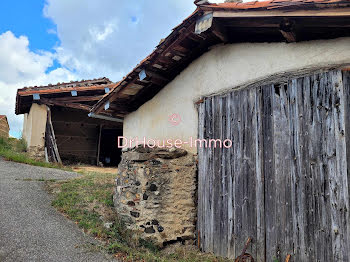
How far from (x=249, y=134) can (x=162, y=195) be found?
70.4 inches

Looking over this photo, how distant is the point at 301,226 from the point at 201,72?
2933 millimetres

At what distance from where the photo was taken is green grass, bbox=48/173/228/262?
14.2ft

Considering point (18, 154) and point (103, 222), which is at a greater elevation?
point (18, 154)

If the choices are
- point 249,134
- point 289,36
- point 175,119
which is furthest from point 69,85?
point 289,36

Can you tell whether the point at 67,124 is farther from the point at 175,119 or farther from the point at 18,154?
the point at 175,119

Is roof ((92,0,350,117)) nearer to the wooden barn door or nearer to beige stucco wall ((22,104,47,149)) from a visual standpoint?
the wooden barn door

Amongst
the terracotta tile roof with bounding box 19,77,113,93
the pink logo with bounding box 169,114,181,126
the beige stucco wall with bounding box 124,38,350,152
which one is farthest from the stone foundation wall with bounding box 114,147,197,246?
the terracotta tile roof with bounding box 19,77,113,93

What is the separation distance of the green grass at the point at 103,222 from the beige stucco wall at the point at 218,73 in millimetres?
1663

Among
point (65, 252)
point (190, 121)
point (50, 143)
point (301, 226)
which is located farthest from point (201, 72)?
point (50, 143)

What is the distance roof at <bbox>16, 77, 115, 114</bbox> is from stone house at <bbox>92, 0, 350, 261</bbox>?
23.4ft

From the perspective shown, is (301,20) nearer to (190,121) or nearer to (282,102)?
(282,102)

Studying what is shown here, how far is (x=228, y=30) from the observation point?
14.4 ft

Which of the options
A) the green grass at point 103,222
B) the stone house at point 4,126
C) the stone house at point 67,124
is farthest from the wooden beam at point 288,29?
the stone house at point 4,126

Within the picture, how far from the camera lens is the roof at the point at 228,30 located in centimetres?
317
